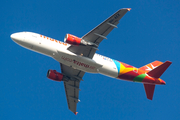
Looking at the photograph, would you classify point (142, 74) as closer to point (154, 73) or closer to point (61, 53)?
point (154, 73)

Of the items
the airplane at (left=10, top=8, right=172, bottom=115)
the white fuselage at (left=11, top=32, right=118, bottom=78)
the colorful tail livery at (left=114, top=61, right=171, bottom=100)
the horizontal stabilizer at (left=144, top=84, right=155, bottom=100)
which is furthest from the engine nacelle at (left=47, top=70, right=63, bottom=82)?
the horizontal stabilizer at (left=144, top=84, right=155, bottom=100)

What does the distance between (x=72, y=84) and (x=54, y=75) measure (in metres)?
5.82

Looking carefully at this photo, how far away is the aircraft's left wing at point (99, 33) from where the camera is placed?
139ft

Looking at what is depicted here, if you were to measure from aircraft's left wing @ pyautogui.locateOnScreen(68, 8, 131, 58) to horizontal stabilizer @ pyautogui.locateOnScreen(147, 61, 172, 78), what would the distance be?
48.0 feet

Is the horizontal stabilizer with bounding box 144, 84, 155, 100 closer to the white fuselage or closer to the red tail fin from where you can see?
the red tail fin

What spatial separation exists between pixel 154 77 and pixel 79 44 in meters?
19.2

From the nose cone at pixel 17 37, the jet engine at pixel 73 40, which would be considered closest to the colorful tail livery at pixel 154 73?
the jet engine at pixel 73 40

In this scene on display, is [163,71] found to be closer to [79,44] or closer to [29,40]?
[79,44]

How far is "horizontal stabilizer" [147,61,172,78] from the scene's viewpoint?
163ft

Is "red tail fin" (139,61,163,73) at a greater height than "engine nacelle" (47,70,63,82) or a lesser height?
greater

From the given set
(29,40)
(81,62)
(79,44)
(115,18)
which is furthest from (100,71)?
(29,40)

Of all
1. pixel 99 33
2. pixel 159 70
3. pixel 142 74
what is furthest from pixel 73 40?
pixel 159 70

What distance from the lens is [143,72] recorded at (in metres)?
52.5

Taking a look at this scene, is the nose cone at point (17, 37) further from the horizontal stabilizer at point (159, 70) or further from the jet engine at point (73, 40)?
the horizontal stabilizer at point (159, 70)
